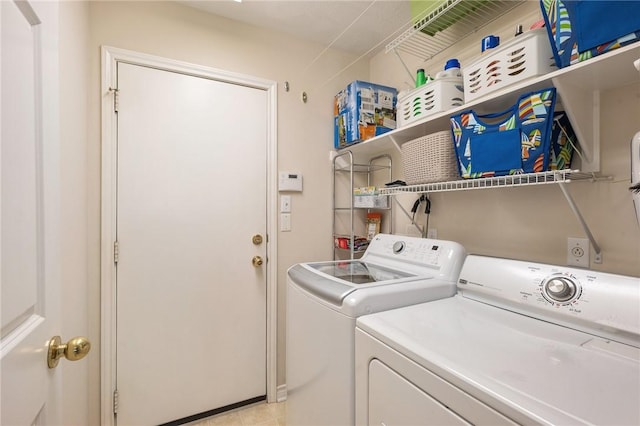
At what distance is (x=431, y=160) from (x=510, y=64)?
476 mm

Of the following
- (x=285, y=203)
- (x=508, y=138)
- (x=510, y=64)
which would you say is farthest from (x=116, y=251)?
(x=510, y=64)

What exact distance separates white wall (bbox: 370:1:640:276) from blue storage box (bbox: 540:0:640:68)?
0.33 metres

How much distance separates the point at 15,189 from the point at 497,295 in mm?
1370

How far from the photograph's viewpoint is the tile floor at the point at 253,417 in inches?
73.6

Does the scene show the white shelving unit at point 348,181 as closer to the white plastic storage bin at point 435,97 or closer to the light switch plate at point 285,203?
the light switch plate at point 285,203

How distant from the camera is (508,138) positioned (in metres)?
1.09

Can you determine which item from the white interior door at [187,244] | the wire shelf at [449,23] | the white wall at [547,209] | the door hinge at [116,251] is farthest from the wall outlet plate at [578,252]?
the door hinge at [116,251]

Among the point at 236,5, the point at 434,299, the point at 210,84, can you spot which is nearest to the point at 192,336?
the point at 434,299

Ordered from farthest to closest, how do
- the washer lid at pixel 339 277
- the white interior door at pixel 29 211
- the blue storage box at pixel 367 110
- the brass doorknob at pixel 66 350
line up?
the blue storage box at pixel 367 110 < the washer lid at pixel 339 277 < the brass doorknob at pixel 66 350 < the white interior door at pixel 29 211

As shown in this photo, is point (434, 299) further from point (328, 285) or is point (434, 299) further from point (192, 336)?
point (192, 336)

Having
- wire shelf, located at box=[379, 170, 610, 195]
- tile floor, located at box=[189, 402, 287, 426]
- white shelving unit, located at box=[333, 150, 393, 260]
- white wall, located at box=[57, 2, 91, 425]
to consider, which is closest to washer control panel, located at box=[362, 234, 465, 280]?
wire shelf, located at box=[379, 170, 610, 195]

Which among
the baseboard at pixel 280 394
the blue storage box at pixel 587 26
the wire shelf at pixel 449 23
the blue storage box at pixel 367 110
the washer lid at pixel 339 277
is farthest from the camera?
the baseboard at pixel 280 394

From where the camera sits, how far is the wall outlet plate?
116 centimetres

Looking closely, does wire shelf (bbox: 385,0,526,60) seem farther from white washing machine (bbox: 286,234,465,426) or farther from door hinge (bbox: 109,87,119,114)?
door hinge (bbox: 109,87,119,114)
